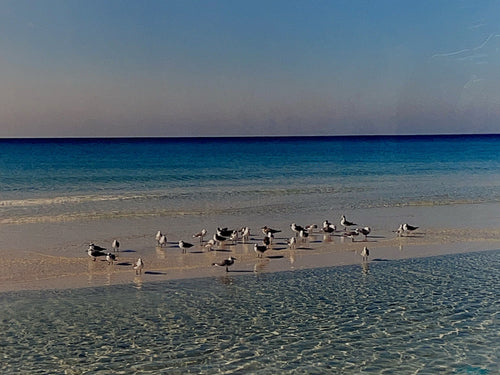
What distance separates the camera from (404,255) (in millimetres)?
20078

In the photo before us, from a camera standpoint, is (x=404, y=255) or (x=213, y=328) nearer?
(x=213, y=328)

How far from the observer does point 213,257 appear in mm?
20281

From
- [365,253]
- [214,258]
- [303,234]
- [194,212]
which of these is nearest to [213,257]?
[214,258]

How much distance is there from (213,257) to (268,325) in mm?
7409

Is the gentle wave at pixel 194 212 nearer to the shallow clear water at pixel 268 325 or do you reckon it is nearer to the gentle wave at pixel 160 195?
the gentle wave at pixel 160 195

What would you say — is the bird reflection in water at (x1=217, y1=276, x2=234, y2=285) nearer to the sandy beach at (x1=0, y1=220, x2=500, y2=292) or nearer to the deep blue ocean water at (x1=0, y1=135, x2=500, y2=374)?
the deep blue ocean water at (x1=0, y1=135, x2=500, y2=374)

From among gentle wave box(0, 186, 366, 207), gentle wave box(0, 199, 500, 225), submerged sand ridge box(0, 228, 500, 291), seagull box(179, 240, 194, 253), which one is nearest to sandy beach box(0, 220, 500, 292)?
submerged sand ridge box(0, 228, 500, 291)

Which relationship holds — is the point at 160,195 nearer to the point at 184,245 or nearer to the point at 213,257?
the point at 184,245

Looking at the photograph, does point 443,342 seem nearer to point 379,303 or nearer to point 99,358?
point 379,303

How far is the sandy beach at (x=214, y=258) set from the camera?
57.0ft

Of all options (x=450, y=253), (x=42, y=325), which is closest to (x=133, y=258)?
(x=42, y=325)

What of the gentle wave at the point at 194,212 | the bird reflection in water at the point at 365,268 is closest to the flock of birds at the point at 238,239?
the bird reflection in water at the point at 365,268

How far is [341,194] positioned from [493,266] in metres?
20.4

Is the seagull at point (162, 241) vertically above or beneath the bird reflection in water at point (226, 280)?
above
